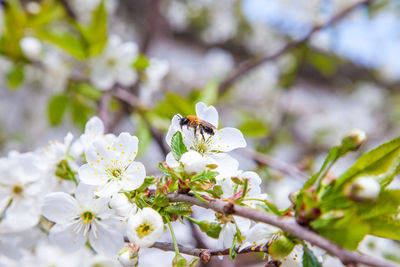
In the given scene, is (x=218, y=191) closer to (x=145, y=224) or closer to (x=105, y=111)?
(x=145, y=224)

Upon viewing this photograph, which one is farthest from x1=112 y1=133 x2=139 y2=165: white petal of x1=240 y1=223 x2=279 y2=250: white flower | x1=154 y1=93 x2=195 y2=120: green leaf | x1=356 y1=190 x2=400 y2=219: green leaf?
x1=154 y1=93 x2=195 y2=120: green leaf

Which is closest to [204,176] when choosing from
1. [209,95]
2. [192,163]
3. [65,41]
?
[192,163]

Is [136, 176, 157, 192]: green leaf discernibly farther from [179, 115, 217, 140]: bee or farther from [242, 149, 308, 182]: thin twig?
[242, 149, 308, 182]: thin twig

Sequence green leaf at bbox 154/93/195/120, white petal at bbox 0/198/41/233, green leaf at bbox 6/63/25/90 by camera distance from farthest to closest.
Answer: green leaf at bbox 6/63/25/90 → green leaf at bbox 154/93/195/120 → white petal at bbox 0/198/41/233

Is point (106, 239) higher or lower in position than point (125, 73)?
lower

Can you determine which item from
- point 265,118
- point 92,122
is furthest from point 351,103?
point 92,122

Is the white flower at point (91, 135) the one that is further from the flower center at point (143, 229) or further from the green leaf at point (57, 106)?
the green leaf at point (57, 106)

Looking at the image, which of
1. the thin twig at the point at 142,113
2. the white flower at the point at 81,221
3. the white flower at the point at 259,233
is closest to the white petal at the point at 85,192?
the white flower at the point at 81,221
